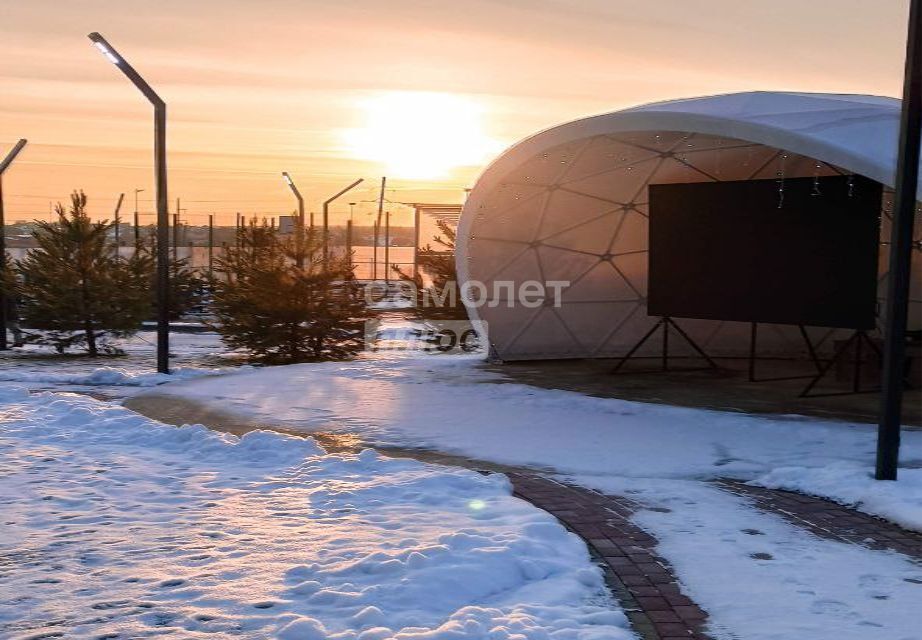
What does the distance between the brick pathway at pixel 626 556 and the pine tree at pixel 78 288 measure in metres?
13.1

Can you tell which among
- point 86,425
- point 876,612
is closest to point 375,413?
point 86,425

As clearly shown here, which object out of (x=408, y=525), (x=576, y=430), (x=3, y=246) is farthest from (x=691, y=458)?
(x=3, y=246)

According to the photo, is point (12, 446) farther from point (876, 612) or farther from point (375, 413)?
point (876, 612)

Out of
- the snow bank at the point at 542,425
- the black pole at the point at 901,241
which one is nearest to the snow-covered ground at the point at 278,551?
the snow bank at the point at 542,425

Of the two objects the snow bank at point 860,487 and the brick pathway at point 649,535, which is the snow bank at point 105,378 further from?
the snow bank at point 860,487

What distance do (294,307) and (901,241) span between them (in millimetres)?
11715

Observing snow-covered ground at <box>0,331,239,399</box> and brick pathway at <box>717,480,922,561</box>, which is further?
snow-covered ground at <box>0,331,239,399</box>

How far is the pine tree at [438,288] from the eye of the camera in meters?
21.1

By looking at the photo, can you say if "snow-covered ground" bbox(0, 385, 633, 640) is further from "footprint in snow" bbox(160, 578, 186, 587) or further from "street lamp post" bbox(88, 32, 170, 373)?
"street lamp post" bbox(88, 32, 170, 373)

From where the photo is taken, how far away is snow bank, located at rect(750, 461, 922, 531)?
6.62 meters

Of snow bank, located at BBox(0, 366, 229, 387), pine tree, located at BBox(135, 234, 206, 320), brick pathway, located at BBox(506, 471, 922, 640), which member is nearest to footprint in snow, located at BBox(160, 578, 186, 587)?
brick pathway, located at BBox(506, 471, 922, 640)

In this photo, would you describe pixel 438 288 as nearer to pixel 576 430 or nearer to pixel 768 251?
pixel 768 251

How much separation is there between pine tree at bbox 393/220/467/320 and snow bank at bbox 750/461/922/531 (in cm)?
1218

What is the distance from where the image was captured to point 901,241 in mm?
7262
